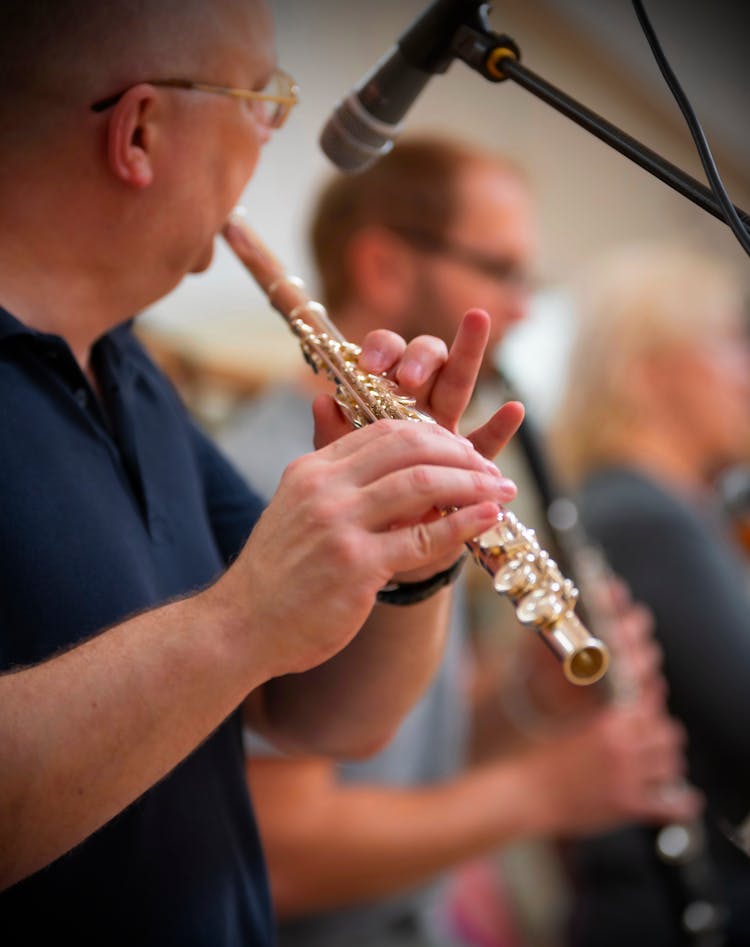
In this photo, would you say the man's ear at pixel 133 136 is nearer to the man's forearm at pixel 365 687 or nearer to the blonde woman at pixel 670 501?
the man's forearm at pixel 365 687

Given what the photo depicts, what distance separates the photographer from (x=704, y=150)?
0.72 meters

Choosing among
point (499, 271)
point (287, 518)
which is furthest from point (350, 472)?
point (499, 271)

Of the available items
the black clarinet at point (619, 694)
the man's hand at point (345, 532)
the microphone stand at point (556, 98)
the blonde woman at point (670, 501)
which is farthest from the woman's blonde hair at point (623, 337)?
the man's hand at point (345, 532)

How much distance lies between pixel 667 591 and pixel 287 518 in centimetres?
127

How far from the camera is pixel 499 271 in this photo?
67.3 inches


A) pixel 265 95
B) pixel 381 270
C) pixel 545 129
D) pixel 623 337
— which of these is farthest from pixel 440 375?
pixel 545 129

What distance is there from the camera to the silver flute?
0.68 meters

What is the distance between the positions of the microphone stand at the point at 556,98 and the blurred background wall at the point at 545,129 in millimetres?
896

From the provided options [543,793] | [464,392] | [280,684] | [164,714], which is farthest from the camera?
[543,793]

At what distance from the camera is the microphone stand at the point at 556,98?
731 millimetres

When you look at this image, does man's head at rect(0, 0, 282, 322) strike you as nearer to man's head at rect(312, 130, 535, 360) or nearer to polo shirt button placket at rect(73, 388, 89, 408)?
polo shirt button placket at rect(73, 388, 89, 408)

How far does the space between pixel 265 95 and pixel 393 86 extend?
110 millimetres

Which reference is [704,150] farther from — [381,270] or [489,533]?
[381,270]

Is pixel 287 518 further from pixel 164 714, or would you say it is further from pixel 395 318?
pixel 395 318
